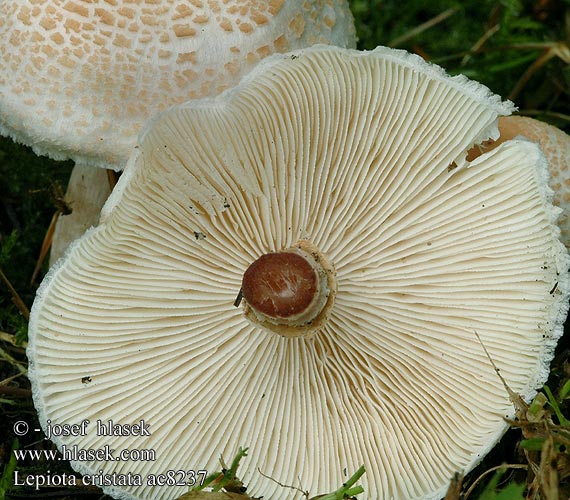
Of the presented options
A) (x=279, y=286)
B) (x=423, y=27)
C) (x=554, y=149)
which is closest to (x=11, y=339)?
(x=279, y=286)

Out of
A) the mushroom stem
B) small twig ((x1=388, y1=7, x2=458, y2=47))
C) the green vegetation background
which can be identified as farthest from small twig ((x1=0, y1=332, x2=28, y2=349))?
small twig ((x1=388, y1=7, x2=458, y2=47))

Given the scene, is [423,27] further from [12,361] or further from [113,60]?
[12,361]

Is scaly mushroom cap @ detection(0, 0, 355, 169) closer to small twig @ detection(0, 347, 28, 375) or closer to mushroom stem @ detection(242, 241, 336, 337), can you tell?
mushroom stem @ detection(242, 241, 336, 337)

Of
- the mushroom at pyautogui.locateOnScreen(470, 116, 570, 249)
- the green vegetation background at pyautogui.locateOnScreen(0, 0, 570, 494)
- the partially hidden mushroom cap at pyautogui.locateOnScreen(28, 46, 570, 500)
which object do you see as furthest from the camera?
the green vegetation background at pyautogui.locateOnScreen(0, 0, 570, 494)

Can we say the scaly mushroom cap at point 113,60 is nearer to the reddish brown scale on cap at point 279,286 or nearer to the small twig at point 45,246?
the reddish brown scale on cap at point 279,286

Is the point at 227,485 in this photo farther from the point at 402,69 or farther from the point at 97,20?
the point at 97,20

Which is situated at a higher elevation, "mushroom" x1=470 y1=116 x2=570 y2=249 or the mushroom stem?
"mushroom" x1=470 y1=116 x2=570 y2=249

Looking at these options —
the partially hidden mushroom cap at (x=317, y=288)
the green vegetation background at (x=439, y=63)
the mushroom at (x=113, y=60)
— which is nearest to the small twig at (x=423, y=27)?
→ the green vegetation background at (x=439, y=63)
